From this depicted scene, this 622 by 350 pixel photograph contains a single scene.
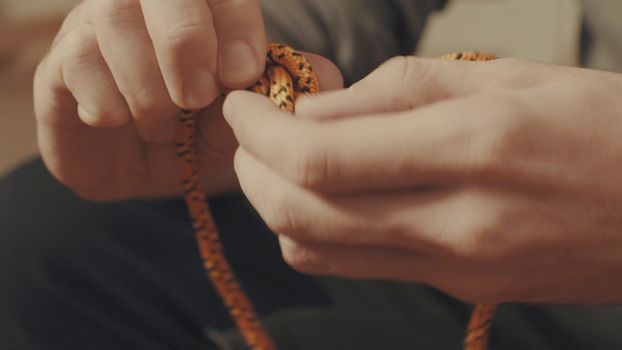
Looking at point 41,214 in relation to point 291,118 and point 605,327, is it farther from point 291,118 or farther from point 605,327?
point 605,327

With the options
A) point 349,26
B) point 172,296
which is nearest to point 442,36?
point 349,26

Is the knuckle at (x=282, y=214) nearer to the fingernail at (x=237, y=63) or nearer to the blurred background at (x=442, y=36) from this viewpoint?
the fingernail at (x=237, y=63)

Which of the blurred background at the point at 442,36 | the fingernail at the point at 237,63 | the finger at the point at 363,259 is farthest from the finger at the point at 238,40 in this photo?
the blurred background at the point at 442,36

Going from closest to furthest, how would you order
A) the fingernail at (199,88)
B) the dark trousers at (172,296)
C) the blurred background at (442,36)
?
the fingernail at (199,88) → the dark trousers at (172,296) → the blurred background at (442,36)

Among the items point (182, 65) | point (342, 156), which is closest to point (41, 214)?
point (182, 65)

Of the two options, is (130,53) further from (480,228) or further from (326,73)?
(480,228)

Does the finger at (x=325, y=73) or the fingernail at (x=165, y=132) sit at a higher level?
the finger at (x=325, y=73)

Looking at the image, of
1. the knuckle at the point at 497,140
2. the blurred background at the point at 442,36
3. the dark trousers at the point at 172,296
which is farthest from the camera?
the blurred background at the point at 442,36

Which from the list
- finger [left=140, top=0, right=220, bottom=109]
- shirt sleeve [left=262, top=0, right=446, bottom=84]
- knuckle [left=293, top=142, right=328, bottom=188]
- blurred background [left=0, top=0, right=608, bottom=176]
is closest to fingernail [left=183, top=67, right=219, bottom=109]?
finger [left=140, top=0, right=220, bottom=109]

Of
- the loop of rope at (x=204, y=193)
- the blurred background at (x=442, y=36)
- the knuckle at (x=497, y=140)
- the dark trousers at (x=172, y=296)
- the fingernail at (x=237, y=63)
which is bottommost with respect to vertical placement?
the blurred background at (x=442, y=36)
